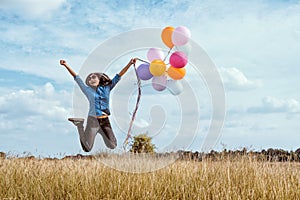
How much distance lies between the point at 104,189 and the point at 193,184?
1.01m

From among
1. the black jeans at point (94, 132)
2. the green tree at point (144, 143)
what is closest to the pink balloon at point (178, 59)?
the black jeans at point (94, 132)

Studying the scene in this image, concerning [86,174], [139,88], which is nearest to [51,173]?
[86,174]

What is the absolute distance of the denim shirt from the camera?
540 cm

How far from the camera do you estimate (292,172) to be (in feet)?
15.6

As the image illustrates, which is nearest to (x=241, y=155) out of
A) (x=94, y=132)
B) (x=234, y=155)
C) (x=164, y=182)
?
(x=234, y=155)

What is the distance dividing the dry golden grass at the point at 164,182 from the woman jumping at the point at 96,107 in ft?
1.52

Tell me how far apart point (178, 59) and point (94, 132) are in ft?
5.28

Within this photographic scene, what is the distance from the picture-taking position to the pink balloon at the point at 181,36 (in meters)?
5.25

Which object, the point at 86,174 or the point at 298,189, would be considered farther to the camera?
the point at 86,174

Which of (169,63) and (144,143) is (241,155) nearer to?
(169,63)

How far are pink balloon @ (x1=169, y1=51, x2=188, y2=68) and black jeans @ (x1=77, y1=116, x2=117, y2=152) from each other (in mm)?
1289

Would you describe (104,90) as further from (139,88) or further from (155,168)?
(155,168)

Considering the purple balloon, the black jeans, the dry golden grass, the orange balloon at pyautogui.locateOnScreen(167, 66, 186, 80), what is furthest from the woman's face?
the dry golden grass

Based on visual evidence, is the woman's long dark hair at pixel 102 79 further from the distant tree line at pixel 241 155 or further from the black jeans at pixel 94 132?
the distant tree line at pixel 241 155
